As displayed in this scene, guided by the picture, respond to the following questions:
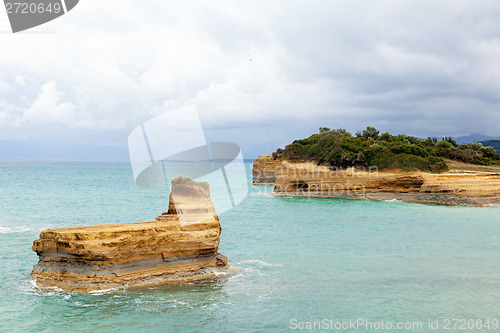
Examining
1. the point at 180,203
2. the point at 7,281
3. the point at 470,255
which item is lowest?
the point at 470,255

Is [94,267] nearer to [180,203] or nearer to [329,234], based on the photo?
[180,203]

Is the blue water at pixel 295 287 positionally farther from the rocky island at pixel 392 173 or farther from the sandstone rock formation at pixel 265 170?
the sandstone rock formation at pixel 265 170

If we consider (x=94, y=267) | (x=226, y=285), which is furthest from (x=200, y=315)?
(x=94, y=267)

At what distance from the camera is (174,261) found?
12547 millimetres

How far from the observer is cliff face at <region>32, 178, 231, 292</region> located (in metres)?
11.2

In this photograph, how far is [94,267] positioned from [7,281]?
343 cm

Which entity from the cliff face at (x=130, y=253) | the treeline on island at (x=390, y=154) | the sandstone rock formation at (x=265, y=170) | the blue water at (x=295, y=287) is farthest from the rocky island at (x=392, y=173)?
the cliff face at (x=130, y=253)

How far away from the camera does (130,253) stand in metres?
11.7

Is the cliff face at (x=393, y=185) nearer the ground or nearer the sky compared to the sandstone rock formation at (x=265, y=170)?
nearer the ground

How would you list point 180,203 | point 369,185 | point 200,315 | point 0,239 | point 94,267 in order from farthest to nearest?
1. point 369,185
2. point 0,239
3. point 180,203
4. point 94,267
5. point 200,315

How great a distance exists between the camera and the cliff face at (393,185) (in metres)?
39.5

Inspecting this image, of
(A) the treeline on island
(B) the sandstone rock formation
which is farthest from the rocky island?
(B) the sandstone rock formation

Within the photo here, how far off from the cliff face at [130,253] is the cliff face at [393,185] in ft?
113

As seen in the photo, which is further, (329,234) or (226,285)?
(329,234)
